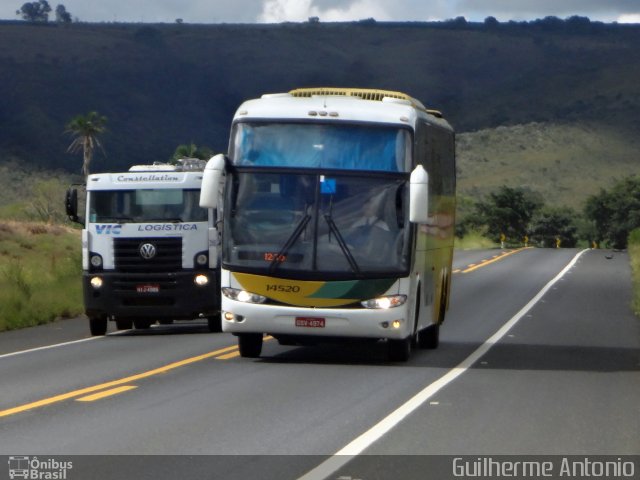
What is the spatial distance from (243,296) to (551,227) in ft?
256

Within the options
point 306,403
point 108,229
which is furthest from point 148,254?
point 306,403

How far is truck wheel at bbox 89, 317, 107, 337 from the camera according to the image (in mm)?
24312

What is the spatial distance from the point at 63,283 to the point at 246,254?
15421mm

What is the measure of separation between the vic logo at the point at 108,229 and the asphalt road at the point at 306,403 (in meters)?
1.73

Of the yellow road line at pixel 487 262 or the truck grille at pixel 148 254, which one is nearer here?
the truck grille at pixel 148 254

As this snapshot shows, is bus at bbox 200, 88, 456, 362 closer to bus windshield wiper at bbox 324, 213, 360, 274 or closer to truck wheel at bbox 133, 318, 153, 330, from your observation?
bus windshield wiper at bbox 324, 213, 360, 274

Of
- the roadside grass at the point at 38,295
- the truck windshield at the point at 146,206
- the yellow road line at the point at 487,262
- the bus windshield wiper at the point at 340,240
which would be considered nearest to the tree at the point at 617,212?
the yellow road line at the point at 487,262

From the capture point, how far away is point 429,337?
21.4 m

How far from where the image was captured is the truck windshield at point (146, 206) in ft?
78.9

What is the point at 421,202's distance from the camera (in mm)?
17000

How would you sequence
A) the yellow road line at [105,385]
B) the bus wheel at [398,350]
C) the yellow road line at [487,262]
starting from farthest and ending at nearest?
the yellow road line at [487,262]
the bus wheel at [398,350]
the yellow road line at [105,385]

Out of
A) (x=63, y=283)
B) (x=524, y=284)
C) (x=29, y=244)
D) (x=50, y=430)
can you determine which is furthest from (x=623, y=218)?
(x=50, y=430)

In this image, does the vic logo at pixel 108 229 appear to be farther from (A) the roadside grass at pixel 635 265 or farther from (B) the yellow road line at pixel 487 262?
(B) the yellow road line at pixel 487 262

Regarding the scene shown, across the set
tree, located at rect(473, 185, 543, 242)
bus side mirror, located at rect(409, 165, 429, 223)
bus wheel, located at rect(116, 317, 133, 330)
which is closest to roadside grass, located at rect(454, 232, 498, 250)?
tree, located at rect(473, 185, 543, 242)
